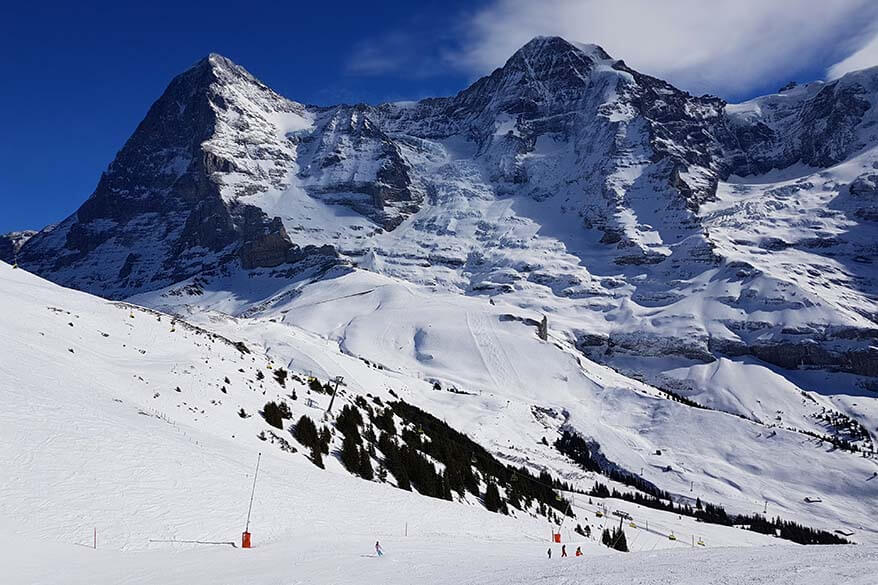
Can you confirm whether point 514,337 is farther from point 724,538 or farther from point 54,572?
point 54,572

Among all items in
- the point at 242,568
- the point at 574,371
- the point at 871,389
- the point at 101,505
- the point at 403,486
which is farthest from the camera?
the point at 871,389

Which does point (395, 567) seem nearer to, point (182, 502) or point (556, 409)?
point (182, 502)

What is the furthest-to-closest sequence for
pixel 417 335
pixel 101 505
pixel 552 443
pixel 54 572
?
pixel 417 335
pixel 552 443
pixel 101 505
pixel 54 572

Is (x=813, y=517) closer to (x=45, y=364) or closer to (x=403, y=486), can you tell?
(x=403, y=486)

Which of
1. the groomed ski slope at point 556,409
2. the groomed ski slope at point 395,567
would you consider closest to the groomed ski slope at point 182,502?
the groomed ski slope at point 395,567

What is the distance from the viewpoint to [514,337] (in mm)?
160000

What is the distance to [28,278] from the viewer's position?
40.4 meters

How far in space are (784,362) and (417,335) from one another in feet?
380

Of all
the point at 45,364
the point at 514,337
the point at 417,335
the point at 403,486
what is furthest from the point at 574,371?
the point at 45,364

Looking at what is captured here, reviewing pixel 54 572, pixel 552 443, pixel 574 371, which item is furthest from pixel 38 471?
pixel 574 371

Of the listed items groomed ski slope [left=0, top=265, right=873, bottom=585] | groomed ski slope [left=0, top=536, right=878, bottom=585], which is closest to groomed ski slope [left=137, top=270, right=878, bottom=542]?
groomed ski slope [left=0, top=265, right=873, bottom=585]

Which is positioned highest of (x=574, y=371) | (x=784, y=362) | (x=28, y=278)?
(x=784, y=362)

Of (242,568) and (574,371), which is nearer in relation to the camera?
(242,568)

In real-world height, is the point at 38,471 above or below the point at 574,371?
below
